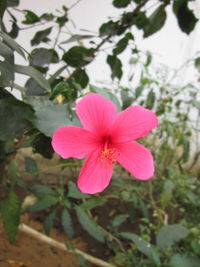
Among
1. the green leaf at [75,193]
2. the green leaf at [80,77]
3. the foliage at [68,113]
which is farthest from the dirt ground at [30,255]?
the green leaf at [80,77]

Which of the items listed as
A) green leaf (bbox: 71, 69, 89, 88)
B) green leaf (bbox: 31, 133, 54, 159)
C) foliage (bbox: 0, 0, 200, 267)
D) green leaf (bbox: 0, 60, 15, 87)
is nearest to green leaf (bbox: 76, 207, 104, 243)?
foliage (bbox: 0, 0, 200, 267)

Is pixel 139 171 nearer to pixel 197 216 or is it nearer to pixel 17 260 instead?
pixel 17 260

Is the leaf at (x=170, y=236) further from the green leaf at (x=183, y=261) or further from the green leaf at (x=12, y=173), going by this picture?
the green leaf at (x=12, y=173)

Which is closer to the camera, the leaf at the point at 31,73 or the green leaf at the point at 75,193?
the leaf at the point at 31,73

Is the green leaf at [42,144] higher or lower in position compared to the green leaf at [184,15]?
lower

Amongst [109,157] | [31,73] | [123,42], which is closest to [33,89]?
[31,73]

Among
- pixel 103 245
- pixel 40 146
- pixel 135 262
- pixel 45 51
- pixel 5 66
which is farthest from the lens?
pixel 103 245

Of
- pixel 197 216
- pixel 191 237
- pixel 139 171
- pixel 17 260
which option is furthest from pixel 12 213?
pixel 197 216
